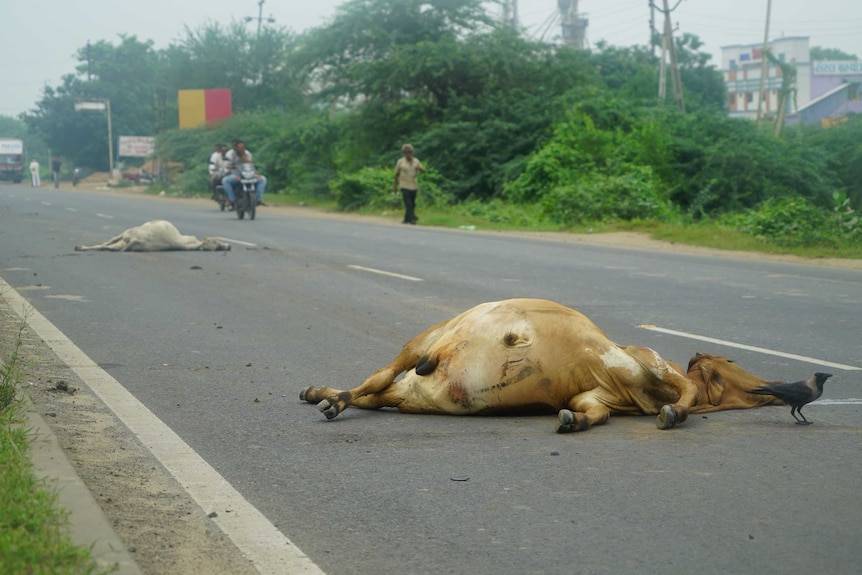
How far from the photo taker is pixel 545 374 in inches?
217

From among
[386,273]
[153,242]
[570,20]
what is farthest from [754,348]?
[570,20]

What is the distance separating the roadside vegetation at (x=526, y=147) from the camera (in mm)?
26016

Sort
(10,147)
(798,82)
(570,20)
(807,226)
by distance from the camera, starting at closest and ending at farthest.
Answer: (807,226) < (570,20) < (10,147) < (798,82)

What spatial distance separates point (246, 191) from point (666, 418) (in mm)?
21844

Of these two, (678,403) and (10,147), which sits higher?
A: (678,403)

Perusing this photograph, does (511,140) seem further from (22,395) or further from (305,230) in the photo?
(22,395)

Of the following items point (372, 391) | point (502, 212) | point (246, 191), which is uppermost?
point (372, 391)

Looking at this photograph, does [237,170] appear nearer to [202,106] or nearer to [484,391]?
[484,391]

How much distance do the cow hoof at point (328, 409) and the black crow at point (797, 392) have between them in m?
2.13

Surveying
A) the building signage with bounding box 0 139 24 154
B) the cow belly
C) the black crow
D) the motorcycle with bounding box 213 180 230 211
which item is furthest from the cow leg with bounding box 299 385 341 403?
the building signage with bounding box 0 139 24 154

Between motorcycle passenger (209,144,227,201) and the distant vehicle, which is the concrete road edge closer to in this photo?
motorcycle passenger (209,144,227,201)

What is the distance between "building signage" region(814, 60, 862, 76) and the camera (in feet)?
384

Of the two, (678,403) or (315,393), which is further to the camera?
(315,393)

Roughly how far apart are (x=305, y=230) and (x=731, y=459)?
1800 cm
